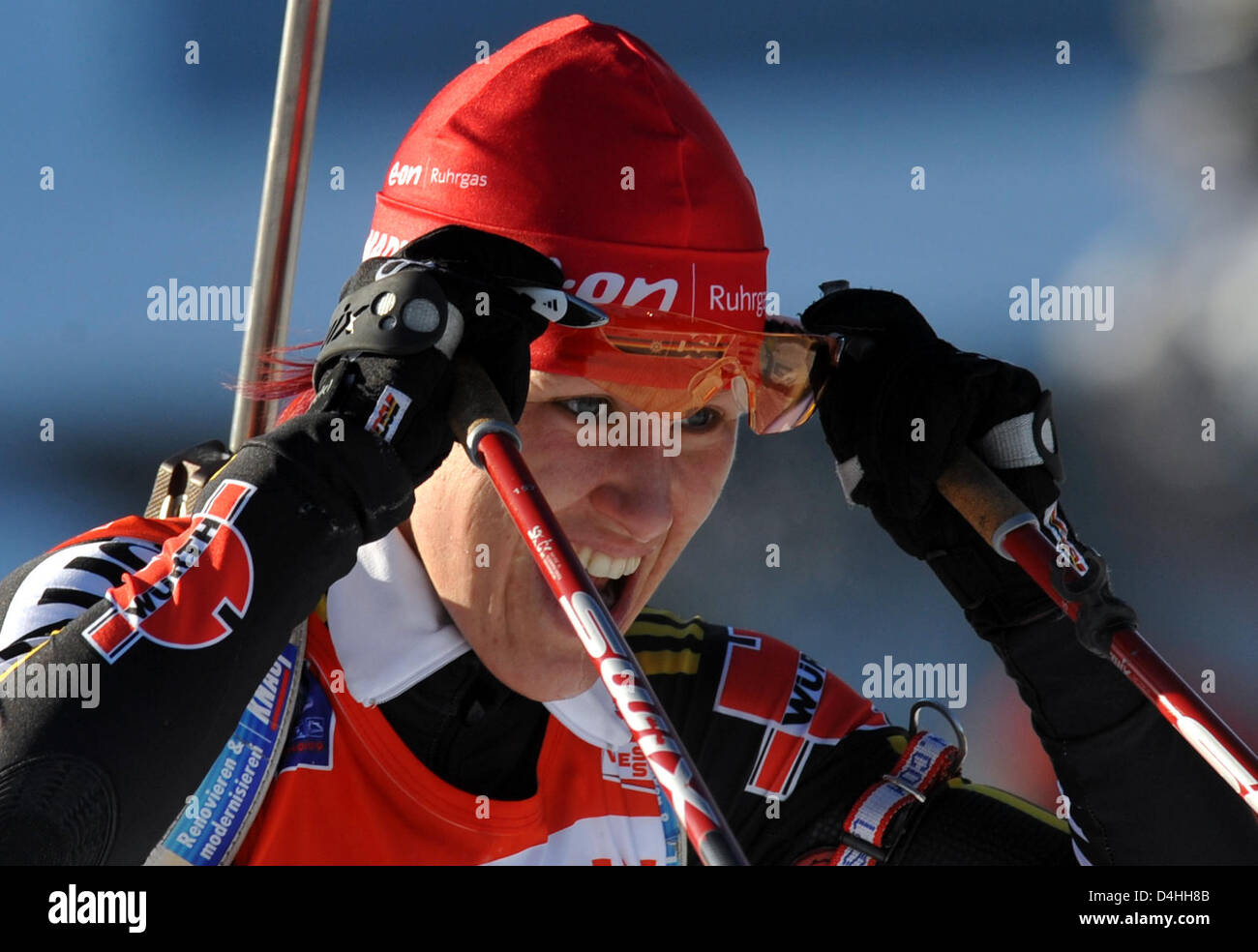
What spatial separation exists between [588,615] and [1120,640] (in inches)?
20.9

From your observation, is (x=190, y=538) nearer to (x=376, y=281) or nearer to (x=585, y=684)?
(x=376, y=281)

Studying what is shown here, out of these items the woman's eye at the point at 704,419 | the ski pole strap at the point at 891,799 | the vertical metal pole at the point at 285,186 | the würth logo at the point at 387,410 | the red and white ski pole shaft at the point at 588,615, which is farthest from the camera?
the vertical metal pole at the point at 285,186

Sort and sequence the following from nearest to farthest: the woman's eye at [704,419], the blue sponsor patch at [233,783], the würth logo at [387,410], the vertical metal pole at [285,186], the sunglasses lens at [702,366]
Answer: the würth logo at [387,410], the blue sponsor patch at [233,783], the sunglasses lens at [702,366], the woman's eye at [704,419], the vertical metal pole at [285,186]

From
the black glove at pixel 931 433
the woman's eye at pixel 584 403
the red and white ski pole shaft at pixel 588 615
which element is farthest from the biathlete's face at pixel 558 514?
the red and white ski pole shaft at pixel 588 615

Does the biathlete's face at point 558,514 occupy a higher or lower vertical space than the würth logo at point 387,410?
lower

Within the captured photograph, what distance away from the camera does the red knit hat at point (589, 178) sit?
1604 millimetres

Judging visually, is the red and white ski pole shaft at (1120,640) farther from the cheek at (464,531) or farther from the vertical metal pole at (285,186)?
the vertical metal pole at (285,186)

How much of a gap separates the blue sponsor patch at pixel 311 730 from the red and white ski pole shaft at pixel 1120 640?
73 centimetres

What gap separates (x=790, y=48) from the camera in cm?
285

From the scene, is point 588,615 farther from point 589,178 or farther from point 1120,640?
point 589,178

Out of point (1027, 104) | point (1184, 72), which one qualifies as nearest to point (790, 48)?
point (1027, 104)

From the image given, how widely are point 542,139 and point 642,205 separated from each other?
0.43 feet
